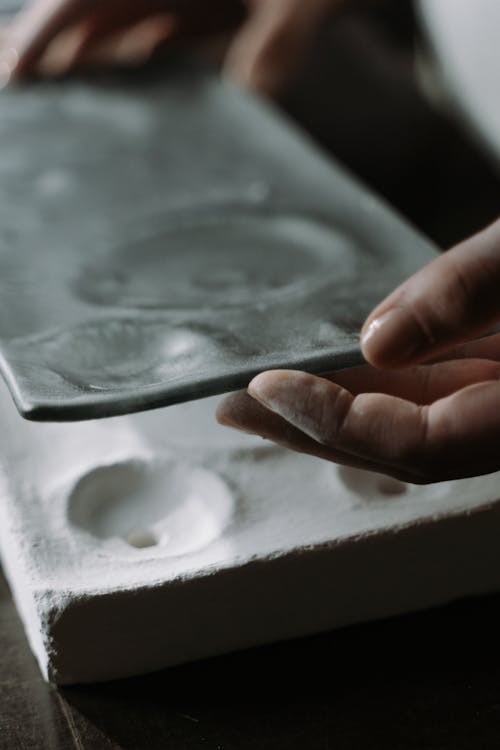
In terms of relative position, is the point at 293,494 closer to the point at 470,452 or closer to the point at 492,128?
the point at 470,452

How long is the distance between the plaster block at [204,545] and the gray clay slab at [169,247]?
6 cm

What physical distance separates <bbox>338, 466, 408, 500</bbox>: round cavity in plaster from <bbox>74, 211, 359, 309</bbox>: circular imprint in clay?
0.12 metres

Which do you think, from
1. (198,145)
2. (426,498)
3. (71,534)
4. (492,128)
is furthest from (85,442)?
(492,128)

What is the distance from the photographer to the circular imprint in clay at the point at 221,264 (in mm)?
601

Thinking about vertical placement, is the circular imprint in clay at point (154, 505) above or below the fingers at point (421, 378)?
below

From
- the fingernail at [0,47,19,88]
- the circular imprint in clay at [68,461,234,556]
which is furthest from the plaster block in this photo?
the fingernail at [0,47,19,88]

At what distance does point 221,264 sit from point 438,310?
0.82 feet

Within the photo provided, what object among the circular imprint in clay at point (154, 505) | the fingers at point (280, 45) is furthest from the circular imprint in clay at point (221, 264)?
the fingers at point (280, 45)

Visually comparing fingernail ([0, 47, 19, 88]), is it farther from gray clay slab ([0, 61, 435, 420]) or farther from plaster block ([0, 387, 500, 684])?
plaster block ([0, 387, 500, 684])

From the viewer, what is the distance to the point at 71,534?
1.57 ft

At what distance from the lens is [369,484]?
519mm

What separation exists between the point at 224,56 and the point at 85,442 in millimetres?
649

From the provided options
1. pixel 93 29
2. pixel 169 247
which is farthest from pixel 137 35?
pixel 169 247

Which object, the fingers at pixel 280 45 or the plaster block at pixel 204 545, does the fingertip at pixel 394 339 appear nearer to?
the plaster block at pixel 204 545
